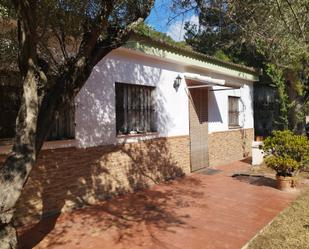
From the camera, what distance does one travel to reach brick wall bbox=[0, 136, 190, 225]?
23.3 ft

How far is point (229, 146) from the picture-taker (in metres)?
15.0

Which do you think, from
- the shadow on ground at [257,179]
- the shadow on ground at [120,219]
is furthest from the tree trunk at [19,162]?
the shadow on ground at [257,179]

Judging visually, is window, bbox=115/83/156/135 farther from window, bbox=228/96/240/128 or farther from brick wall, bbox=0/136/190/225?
window, bbox=228/96/240/128

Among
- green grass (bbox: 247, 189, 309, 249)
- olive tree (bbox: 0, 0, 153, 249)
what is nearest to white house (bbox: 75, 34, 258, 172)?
olive tree (bbox: 0, 0, 153, 249)

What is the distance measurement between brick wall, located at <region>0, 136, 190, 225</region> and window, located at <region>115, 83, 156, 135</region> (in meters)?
0.49

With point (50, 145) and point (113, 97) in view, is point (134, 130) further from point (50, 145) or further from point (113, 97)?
point (50, 145)

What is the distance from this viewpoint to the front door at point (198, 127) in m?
12.6

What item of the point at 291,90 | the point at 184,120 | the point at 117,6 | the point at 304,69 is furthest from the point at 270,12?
the point at 291,90

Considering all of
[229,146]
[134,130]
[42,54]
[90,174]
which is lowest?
[90,174]

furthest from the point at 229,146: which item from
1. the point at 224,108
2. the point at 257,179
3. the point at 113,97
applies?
the point at 113,97

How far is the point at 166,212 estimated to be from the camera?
761cm

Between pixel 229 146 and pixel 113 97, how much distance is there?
7.52m

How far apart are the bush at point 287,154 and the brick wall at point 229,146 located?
3.82 meters

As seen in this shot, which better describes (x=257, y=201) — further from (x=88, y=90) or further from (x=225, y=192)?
(x=88, y=90)
